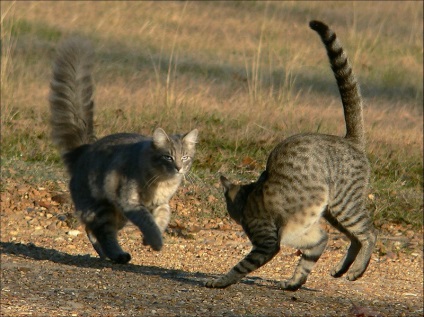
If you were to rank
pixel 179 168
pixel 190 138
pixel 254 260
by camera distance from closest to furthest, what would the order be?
1. pixel 254 260
2. pixel 179 168
3. pixel 190 138

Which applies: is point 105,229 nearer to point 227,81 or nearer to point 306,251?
point 306,251

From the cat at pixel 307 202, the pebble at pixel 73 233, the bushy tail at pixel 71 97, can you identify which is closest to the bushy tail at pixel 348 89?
the cat at pixel 307 202

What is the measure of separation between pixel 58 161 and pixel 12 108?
193cm

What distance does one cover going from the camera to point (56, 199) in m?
9.34

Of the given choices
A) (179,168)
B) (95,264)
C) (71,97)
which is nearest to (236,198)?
(179,168)

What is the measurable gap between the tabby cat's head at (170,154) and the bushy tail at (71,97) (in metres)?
1.00

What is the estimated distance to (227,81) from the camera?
16.2m

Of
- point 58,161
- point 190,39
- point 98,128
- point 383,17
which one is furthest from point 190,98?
point 383,17

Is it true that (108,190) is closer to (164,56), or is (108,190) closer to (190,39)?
(164,56)

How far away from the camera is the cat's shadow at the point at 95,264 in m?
7.08

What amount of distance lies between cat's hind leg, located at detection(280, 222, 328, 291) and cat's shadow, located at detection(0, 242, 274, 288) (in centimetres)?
22

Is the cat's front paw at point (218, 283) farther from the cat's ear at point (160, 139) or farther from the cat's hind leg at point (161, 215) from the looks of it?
the cat's ear at point (160, 139)

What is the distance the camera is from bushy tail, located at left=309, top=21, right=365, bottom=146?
23.5ft

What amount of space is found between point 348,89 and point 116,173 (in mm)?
1986
